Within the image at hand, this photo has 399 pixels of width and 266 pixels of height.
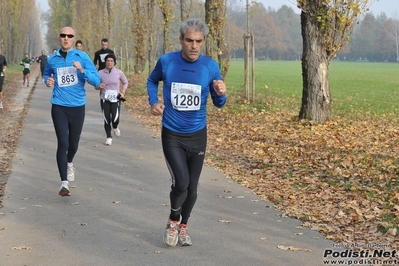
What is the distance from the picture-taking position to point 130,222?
7.09 meters

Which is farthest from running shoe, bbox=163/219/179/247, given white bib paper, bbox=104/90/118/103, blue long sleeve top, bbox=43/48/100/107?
white bib paper, bbox=104/90/118/103

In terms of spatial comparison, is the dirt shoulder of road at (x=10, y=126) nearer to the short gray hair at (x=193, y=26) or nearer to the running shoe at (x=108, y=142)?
the running shoe at (x=108, y=142)

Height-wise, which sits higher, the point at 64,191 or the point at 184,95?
the point at 184,95

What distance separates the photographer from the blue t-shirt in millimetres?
5988

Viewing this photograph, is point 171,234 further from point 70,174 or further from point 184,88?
point 70,174

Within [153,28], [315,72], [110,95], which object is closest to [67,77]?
[110,95]

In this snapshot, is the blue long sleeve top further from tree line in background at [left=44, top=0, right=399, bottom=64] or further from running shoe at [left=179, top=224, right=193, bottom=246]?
tree line in background at [left=44, top=0, right=399, bottom=64]

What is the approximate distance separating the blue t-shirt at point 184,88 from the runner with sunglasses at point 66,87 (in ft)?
9.16

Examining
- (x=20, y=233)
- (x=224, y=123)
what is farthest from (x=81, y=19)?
(x=20, y=233)

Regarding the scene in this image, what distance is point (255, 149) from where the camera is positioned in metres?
12.5

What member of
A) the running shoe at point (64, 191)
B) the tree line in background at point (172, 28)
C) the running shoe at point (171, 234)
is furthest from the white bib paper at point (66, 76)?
the tree line in background at point (172, 28)

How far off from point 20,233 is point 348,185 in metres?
4.30

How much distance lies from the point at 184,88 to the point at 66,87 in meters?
3.19

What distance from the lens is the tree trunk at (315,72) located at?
50.3 feet
